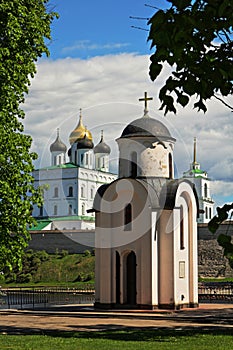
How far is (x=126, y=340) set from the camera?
15.1m

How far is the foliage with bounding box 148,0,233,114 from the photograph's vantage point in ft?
11.8

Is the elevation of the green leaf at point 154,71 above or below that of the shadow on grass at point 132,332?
above

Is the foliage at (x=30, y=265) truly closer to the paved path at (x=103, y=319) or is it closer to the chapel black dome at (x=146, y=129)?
the paved path at (x=103, y=319)

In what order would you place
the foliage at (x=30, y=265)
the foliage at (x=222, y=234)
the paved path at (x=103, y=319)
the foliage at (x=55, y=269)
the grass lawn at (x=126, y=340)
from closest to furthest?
the foliage at (x=222, y=234), the grass lawn at (x=126, y=340), the paved path at (x=103, y=319), the foliage at (x=55, y=269), the foliage at (x=30, y=265)

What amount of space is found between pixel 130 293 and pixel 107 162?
5901cm

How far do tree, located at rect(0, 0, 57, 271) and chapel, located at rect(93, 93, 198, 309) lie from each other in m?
11.2

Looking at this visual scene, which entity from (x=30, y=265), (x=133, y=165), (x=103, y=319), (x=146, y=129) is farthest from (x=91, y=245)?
(x=103, y=319)

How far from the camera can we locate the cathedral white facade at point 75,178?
257 ft

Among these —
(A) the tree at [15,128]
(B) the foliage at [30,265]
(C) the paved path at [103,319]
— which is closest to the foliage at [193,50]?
(A) the tree at [15,128]

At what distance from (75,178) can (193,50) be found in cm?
7587

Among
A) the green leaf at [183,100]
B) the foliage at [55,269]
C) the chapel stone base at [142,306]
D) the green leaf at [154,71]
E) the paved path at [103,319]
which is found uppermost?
the green leaf at [154,71]

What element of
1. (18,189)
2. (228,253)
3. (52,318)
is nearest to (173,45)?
(228,253)

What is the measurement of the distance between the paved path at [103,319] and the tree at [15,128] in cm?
547

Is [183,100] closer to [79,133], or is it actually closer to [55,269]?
[55,269]
